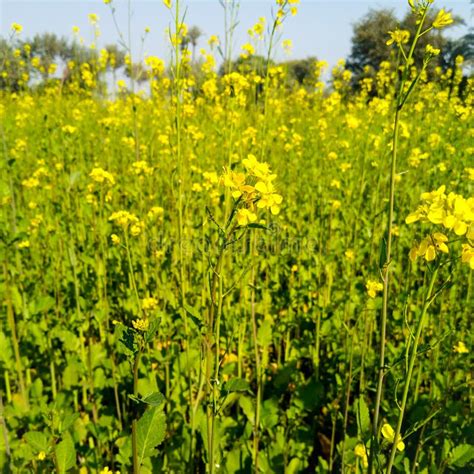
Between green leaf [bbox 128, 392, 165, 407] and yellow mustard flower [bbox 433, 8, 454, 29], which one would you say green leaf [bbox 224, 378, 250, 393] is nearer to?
green leaf [bbox 128, 392, 165, 407]

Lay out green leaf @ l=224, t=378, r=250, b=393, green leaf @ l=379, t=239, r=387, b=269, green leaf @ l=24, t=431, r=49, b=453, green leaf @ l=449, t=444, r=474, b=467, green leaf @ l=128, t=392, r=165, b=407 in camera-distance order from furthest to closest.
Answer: green leaf @ l=449, t=444, r=474, b=467
green leaf @ l=24, t=431, r=49, b=453
green leaf @ l=224, t=378, r=250, b=393
green leaf @ l=379, t=239, r=387, b=269
green leaf @ l=128, t=392, r=165, b=407

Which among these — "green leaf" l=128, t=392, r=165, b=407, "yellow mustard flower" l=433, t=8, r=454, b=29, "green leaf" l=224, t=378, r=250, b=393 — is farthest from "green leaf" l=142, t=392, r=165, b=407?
"yellow mustard flower" l=433, t=8, r=454, b=29

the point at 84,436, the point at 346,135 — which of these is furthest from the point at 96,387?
the point at 346,135

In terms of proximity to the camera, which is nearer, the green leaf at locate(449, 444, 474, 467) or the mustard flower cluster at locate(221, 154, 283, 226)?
the mustard flower cluster at locate(221, 154, 283, 226)

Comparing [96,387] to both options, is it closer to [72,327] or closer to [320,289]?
[72,327]

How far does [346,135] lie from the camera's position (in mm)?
6012

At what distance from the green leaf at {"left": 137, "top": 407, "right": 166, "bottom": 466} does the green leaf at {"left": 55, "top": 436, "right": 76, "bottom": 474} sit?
40 cm

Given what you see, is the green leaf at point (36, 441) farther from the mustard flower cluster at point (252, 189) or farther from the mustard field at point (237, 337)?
the mustard flower cluster at point (252, 189)

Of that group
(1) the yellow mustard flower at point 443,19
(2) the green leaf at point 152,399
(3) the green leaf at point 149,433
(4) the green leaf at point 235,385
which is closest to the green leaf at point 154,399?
(2) the green leaf at point 152,399

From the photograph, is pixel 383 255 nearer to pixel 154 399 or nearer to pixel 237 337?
pixel 154 399

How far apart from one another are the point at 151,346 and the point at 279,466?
1034mm

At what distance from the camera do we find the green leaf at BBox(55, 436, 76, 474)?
1276mm

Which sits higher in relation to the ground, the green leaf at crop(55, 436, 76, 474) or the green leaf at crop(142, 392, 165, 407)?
the green leaf at crop(142, 392, 165, 407)

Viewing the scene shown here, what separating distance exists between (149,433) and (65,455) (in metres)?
0.45
